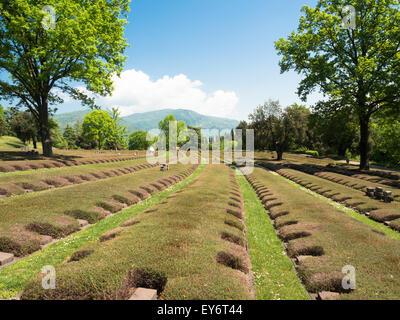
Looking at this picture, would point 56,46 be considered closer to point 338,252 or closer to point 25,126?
point 338,252

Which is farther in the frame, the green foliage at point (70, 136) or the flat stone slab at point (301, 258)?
the green foliage at point (70, 136)

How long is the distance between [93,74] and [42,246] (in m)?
29.0

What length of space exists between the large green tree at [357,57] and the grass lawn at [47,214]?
1636 inches

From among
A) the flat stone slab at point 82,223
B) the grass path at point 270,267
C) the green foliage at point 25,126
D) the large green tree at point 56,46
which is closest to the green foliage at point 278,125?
the large green tree at point 56,46

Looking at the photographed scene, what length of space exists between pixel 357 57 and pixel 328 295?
49.0m

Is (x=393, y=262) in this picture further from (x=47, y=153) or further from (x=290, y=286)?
(x=47, y=153)

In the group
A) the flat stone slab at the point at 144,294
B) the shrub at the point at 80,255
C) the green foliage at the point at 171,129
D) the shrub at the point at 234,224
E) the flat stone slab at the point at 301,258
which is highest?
the green foliage at the point at 171,129

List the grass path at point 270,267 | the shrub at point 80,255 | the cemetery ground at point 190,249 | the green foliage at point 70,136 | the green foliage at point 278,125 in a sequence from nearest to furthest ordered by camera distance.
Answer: the cemetery ground at point 190,249, the grass path at point 270,267, the shrub at point 80,255, the green foliage at point 278,125, the green foliage at point 70,136

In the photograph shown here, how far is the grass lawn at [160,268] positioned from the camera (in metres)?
5.91

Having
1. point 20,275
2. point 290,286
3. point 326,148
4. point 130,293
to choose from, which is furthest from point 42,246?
point 326,148

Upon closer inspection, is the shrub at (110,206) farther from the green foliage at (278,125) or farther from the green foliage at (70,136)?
the green foliage at (70,136)

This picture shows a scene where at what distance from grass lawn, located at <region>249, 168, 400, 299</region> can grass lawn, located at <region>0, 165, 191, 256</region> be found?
38.5ft

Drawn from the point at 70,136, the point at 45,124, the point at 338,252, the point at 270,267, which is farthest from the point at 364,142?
the point at 70,136
